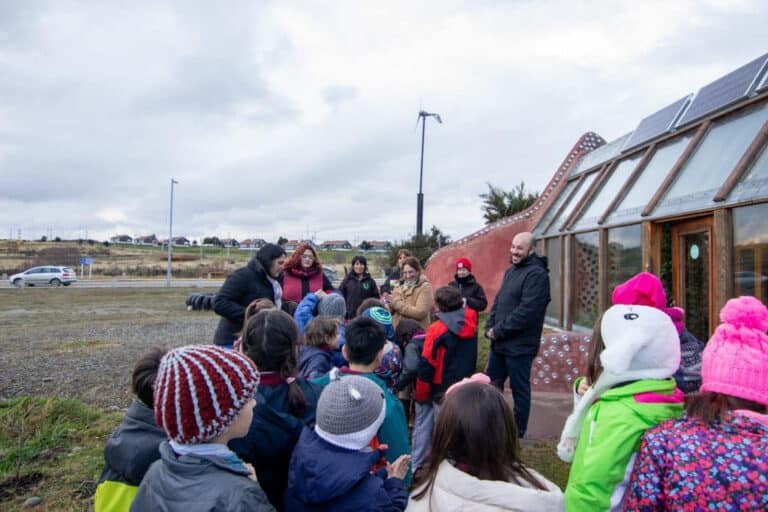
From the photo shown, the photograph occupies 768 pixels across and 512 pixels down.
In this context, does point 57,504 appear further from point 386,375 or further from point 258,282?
point 386,375

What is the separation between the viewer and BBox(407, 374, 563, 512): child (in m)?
1.59

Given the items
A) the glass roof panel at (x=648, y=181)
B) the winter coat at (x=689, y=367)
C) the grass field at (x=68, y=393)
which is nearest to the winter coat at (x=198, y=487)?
the winter coat at (x=689, y=367)

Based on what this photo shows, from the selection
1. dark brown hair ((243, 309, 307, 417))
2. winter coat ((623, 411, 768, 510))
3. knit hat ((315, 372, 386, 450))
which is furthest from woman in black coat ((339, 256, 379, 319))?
winter coat ((623, 411, 768, 510))

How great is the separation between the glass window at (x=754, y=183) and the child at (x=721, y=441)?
3145 mm

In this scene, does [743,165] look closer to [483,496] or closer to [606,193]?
[606,193]

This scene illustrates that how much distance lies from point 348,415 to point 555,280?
7.11m

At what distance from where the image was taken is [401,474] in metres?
2.13

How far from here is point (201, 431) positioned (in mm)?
1537

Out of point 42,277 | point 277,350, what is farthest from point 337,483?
point 42,277

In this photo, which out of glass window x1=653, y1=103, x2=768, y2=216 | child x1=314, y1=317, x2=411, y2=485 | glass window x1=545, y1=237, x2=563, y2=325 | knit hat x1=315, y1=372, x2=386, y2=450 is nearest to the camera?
knit hat x1=315, y1=372, x2=386, y2=450

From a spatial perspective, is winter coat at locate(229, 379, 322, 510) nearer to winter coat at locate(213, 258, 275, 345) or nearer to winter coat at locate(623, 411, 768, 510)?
winter coat at locate(623, 411, 768, 510)

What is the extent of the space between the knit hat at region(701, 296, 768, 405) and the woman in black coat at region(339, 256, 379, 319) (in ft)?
14.2

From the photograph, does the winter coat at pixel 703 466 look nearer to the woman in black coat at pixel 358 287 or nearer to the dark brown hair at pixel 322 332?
the dark brown hair at pixel 322 332

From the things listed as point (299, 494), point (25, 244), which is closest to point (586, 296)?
point (299, 494)
